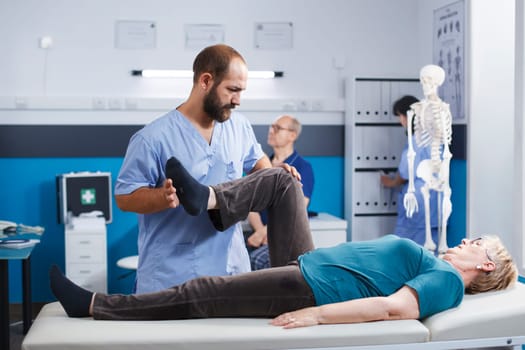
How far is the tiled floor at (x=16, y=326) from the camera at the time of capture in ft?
13.7

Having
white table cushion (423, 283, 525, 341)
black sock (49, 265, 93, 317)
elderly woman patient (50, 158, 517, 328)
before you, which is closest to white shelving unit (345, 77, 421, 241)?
elderly woman patient (50, 158, 517, 328)

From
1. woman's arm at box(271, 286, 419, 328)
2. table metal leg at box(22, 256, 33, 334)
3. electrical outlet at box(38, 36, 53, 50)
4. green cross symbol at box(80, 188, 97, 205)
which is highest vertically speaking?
electrical outlet at box(38, 36, 53, 50)

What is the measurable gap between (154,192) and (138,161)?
172 mm

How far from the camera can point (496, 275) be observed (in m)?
2.54

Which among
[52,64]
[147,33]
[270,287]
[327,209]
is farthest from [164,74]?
[270,287]

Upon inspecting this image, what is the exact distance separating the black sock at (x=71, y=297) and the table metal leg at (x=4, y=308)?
144 centimetres

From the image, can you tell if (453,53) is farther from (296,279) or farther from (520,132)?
(296,279)

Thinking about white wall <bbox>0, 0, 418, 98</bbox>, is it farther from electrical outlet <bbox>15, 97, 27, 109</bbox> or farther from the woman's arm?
the woman's arm

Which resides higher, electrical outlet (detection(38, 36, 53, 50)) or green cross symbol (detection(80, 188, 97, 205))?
electrical outlet (detection(38, 36, 53, 50))

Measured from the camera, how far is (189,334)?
2.09 meters

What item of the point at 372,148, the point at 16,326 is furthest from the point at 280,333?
the point at 372,148

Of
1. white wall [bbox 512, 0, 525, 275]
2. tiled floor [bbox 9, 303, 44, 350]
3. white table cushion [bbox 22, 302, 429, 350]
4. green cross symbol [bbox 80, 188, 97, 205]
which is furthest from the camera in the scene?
green cross symbol [bbox 80, 188, 97, 205]

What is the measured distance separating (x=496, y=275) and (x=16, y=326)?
314 centimetres

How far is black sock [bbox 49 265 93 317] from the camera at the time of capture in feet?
7.30
